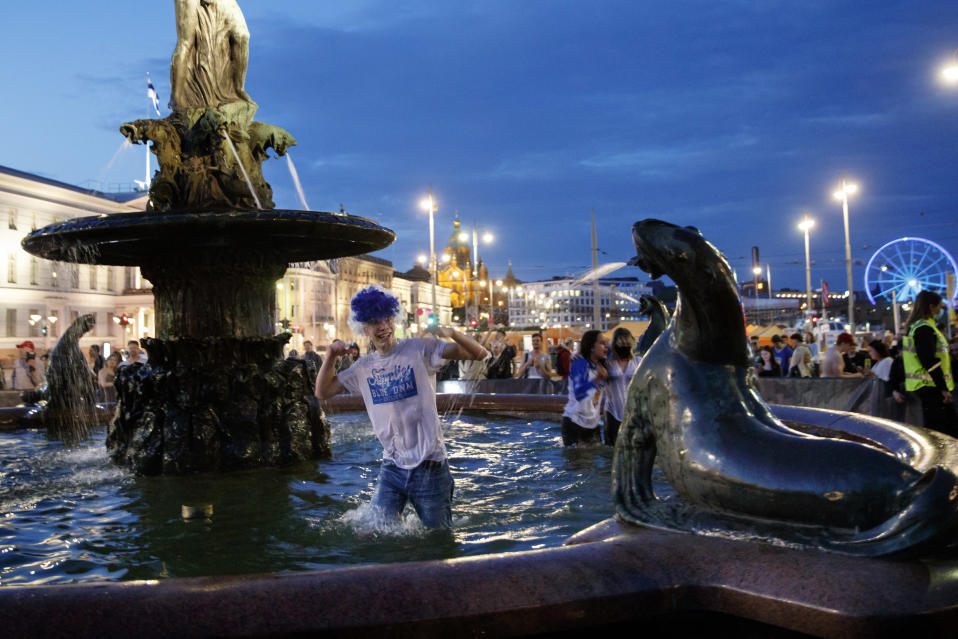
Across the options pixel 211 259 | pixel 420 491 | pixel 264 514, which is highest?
pixel 211 259

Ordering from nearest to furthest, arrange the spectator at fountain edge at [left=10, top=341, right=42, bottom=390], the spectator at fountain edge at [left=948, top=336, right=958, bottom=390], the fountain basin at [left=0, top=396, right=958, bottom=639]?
the fountain basin at [left=0, top=396, right=958, bottom=639], the spectator at fountain edge at [left=948, top=336, right=958, bottom=390], the spectator at fountain edge at [left=10, top=341, right=42, bottom=390]

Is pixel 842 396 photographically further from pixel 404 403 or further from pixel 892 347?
pixel 404 403

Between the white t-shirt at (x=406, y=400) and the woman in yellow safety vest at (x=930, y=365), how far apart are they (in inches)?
201

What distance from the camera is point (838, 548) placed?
2381mm

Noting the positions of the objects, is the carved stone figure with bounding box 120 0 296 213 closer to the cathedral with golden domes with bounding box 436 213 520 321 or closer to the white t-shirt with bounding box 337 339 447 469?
the white t-shirt with bounding box 337 339 447 469

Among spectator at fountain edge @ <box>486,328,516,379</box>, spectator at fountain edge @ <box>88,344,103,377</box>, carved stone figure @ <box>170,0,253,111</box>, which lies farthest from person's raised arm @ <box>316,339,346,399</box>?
spectator at fountain edge @ <box>486,328,516,379</box>

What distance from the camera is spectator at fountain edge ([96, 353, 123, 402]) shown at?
40.9ft

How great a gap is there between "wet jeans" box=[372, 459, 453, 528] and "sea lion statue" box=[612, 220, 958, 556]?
1.56m

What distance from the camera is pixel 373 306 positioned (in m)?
4.43

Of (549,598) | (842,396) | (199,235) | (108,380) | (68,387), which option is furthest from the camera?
(108,380)

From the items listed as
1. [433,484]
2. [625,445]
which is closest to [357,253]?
[433,484]

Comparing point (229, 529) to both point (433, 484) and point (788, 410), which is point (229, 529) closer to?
point (433, 484)

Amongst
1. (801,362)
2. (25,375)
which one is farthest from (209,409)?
(801,362)

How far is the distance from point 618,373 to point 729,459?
15.6 ft
